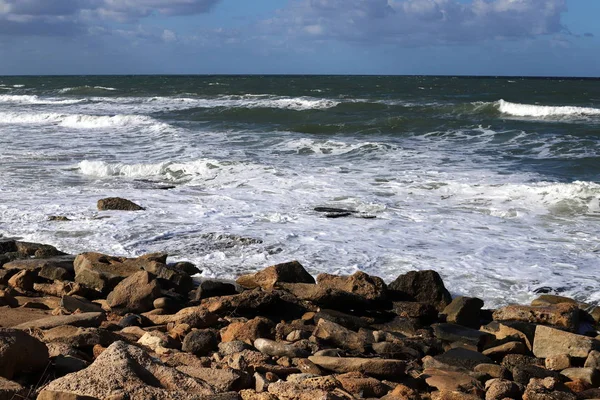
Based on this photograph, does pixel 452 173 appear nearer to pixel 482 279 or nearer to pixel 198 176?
pixel 198 176

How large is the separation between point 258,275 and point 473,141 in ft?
50.7

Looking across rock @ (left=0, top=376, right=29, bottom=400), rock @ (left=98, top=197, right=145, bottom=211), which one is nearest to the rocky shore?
rock @ (left=0, top=376, right=29, bottom=400)

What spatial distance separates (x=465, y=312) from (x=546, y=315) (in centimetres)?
69

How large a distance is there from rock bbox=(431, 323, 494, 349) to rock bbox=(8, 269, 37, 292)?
12.5 feet

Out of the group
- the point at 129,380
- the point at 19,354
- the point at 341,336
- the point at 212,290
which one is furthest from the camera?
the point at 212,290

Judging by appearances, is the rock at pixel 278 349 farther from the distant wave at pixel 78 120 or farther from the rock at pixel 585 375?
the distant wave at pixel 78 120

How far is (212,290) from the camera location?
6.72 m

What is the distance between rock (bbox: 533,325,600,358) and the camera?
18.4 feet

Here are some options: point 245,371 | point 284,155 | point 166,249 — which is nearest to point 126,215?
point 166,249

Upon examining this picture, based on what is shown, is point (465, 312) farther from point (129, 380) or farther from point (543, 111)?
point (543, 111)

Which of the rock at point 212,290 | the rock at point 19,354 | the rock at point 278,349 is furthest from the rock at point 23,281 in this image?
the rock at point 19,354


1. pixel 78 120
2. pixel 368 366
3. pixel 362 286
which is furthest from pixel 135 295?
pixel 78 120

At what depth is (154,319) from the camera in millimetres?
6113

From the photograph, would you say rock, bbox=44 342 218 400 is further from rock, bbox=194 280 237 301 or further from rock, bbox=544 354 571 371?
rock, bbox=544 354 571 371
